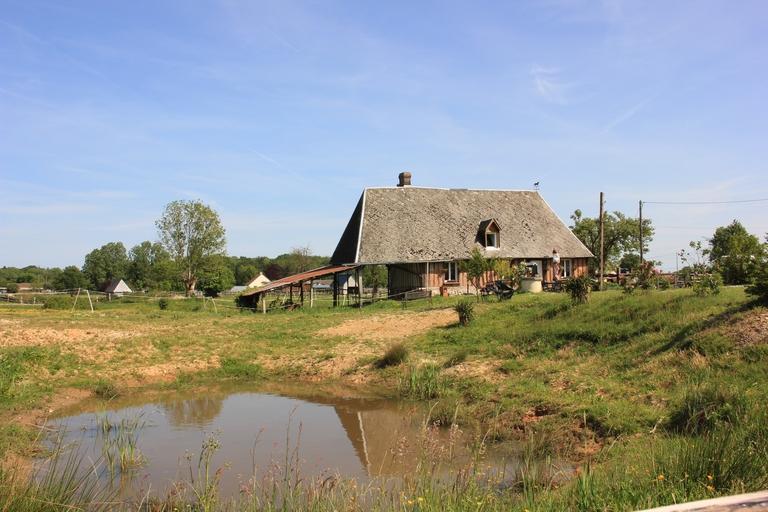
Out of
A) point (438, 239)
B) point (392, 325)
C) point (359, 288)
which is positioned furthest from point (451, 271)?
point (392, 325)

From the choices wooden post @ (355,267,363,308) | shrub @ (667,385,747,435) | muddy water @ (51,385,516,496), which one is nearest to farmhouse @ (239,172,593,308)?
wooden post @ (355,267,363,308)

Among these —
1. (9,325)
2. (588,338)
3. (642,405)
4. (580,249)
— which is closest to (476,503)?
(642,405)

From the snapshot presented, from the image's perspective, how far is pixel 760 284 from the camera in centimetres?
1290

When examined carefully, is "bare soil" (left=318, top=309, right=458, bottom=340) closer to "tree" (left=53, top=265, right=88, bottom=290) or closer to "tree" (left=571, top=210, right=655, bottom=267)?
"tree" (left=571, top=210, right=655, bottom=267)

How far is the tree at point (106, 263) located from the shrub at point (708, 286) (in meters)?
124

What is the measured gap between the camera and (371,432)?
1221cm

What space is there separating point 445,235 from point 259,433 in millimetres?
28598

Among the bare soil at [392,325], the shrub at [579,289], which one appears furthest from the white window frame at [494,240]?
the shrub at [579,289]

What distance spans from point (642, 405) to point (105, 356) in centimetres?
1510

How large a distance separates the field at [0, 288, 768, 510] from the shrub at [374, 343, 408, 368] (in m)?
0.04

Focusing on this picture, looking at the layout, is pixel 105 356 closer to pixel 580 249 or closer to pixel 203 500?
pixel 203 500

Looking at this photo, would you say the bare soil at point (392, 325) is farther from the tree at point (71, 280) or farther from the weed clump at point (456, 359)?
the tree at point (71, 280)

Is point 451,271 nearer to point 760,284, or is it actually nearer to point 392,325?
point 392,325

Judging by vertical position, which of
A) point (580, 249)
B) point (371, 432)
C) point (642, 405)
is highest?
point (580, 249)
